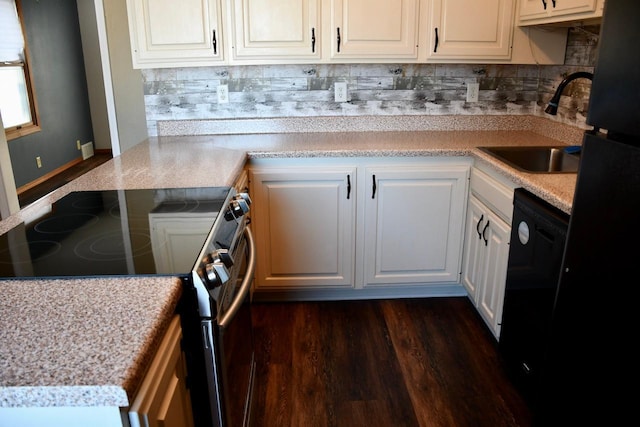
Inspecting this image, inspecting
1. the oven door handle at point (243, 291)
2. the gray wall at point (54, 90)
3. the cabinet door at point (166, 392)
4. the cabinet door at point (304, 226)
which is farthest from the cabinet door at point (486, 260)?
the gray wall at point (54, 90)

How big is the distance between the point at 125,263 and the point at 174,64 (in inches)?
65.4

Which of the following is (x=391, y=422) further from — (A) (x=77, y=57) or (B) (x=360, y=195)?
(A) (x=77, y=57)

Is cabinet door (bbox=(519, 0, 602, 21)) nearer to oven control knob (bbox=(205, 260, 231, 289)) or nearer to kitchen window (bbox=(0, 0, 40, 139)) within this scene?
oven control knob (bbox=(205, 260, 231, 289))

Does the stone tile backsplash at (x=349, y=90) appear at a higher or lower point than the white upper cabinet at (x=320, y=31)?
lower

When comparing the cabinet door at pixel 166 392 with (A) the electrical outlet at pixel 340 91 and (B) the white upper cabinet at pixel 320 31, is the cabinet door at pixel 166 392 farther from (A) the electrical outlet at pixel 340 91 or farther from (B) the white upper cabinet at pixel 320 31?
(A) the electrical outlet at pixel 340 91

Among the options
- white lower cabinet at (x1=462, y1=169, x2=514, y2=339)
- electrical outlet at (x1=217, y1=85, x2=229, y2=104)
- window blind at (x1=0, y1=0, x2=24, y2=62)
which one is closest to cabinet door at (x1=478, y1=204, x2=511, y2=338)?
white lower cabinet at (x1=462, y1=169, x2=514, y2=339)

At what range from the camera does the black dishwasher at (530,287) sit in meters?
1.57

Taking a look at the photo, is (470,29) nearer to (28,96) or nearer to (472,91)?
(472,91)

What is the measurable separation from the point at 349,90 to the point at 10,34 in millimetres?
4007

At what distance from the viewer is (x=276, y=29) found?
240cm

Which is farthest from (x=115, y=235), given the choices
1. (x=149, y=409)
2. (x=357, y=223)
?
(x=357, y=223)

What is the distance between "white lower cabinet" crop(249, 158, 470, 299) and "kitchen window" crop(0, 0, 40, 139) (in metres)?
3.77

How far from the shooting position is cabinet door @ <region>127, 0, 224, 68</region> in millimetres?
2371

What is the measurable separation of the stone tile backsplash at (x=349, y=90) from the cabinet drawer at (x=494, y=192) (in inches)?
26.4
